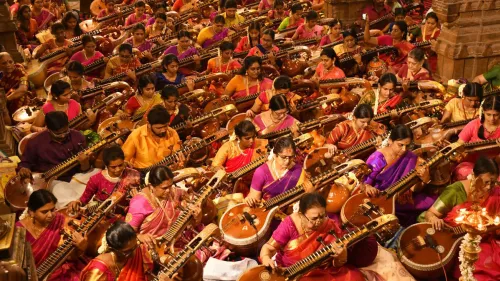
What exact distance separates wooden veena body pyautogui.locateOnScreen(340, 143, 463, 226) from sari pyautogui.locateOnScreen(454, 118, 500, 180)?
0.53 m

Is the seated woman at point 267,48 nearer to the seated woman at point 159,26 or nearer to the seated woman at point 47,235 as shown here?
the seated woman at point 159,26

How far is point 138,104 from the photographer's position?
9.05 meters

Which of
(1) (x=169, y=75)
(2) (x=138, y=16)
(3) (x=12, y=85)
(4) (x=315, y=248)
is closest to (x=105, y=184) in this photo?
(4) (x=315, y=248)

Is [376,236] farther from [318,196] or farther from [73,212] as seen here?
[73,212]

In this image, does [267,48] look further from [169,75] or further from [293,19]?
[293,19]

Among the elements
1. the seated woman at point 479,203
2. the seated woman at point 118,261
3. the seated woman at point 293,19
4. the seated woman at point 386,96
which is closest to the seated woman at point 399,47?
the seated woman at point 386,96

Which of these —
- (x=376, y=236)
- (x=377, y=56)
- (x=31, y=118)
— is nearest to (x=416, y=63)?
(x=377, y=56)

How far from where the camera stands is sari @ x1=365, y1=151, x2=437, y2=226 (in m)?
6.73

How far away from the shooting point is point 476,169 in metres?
5.95

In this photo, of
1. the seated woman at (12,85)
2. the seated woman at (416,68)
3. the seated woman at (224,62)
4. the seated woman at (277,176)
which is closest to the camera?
the seated woman at (277,176)

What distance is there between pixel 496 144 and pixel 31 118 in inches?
220

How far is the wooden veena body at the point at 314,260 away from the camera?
5.19 meters

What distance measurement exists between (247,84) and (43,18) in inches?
241

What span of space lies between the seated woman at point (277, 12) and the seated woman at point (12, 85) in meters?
5.70
